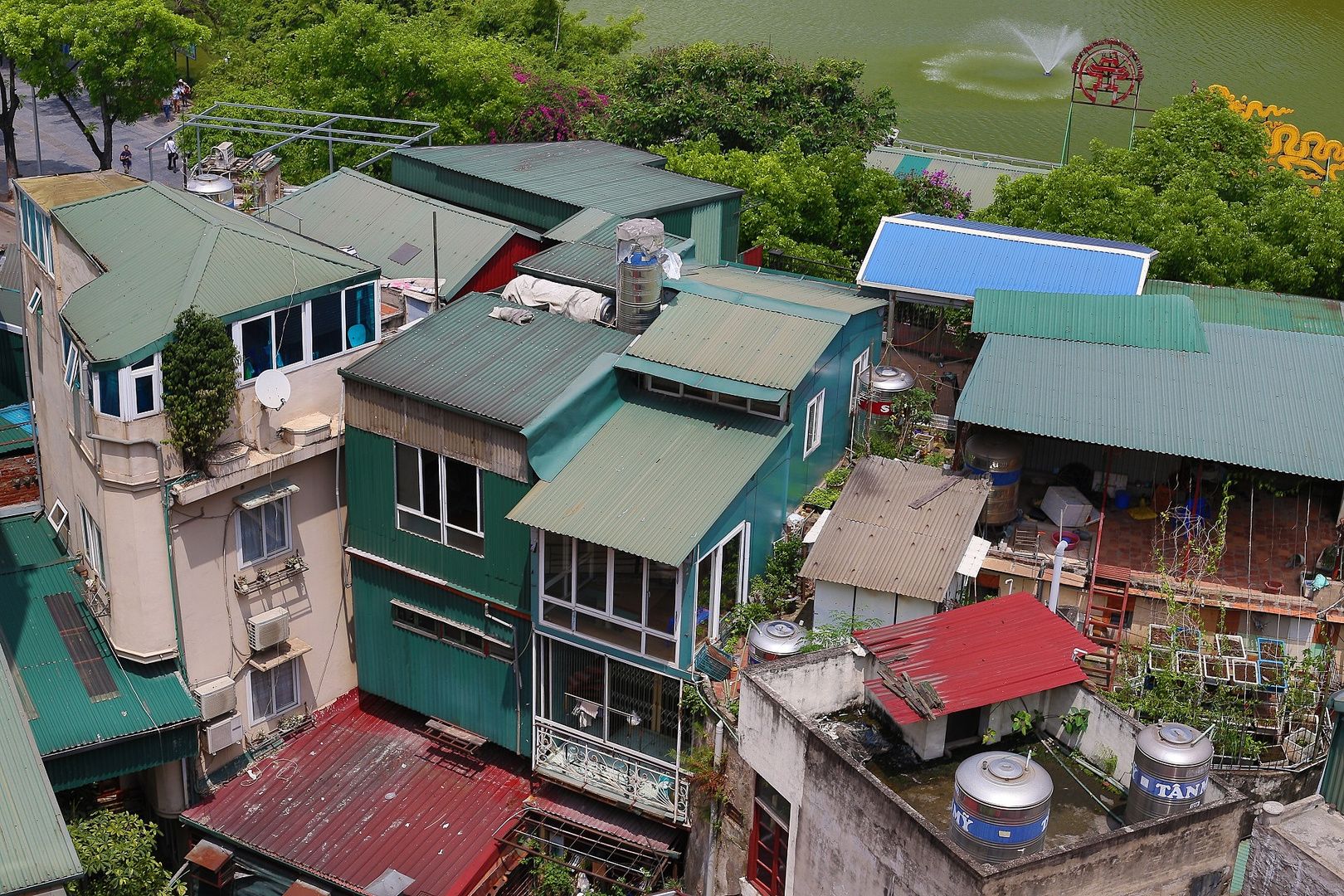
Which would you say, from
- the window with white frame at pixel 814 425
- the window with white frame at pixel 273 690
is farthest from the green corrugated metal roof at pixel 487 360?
the window with white frame at pixel 273 690

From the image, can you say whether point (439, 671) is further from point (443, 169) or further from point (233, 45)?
point (233, 45)

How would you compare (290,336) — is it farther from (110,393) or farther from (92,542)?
(92,542)

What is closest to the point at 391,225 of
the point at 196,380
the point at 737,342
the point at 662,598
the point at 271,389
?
the point at 271,389

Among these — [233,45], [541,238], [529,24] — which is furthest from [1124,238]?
[233,45]

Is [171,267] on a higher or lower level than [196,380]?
higher

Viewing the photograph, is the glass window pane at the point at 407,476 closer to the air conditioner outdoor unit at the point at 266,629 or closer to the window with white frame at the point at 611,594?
the air conditioner outdoor unit at the point at 266,629
